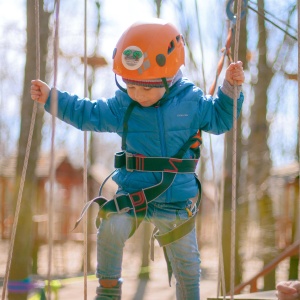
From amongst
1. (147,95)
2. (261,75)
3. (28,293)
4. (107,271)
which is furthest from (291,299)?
(261,75)

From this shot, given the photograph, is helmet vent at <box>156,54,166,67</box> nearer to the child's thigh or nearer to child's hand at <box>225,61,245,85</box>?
child's hand at <box>225,61,245,85</box>

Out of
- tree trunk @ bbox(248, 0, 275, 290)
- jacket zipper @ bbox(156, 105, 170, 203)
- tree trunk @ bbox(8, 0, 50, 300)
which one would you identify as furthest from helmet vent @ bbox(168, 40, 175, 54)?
tree trunk @ bbox(248, 0, 275, 290)

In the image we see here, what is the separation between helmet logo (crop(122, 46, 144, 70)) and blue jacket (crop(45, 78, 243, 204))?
0.62 feet

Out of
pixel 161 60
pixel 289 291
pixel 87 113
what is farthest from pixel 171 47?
pixel 289 291

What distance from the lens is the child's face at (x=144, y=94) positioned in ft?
8.02

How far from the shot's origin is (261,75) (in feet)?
27.7

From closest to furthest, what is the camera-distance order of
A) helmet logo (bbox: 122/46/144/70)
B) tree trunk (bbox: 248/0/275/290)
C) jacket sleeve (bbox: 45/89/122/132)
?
helmet logo (bbox: 122/46/144/70), jacket sleeve (bbox: 45/89/122/132), tree trunk (bbox: 248/0/275/290)

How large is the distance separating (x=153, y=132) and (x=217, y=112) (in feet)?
0.96

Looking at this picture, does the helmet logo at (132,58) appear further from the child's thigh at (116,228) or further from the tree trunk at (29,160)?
the tree trunk at (29,160)

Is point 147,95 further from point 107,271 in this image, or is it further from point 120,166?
point 107,271

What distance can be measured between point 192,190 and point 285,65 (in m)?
7.73

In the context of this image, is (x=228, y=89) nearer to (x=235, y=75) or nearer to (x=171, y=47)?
(x=235, y=75)

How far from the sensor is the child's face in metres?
2.45

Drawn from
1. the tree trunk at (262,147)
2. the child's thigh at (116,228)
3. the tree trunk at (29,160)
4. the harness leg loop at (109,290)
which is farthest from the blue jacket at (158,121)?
the tree trunk at (262,147)
